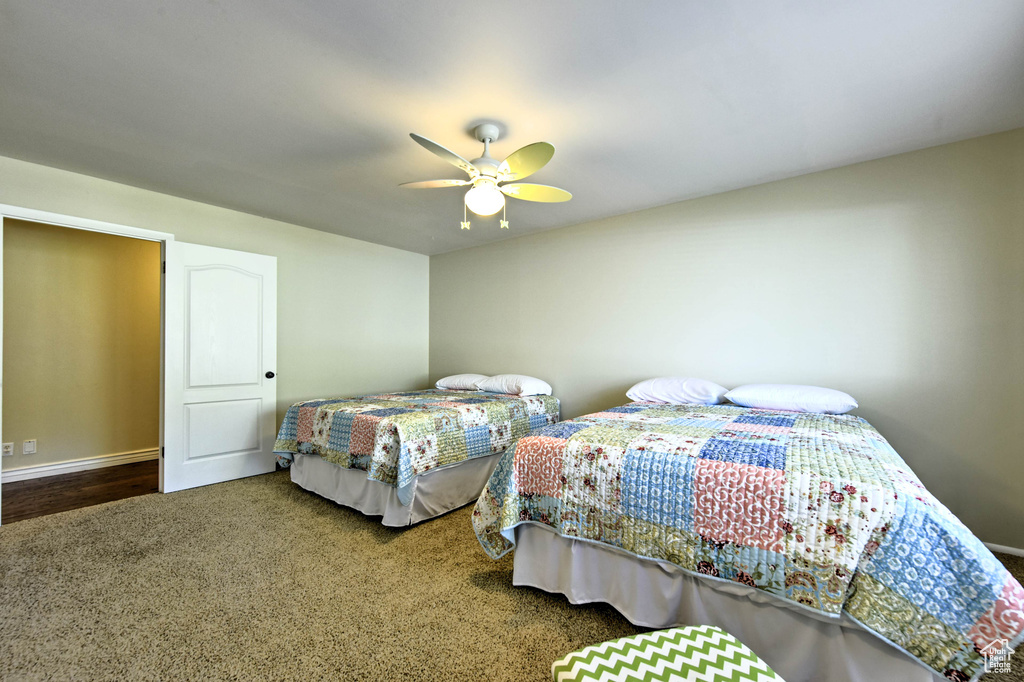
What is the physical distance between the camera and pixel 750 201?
319cm

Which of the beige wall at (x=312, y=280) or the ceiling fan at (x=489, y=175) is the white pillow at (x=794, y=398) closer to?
the ceiling fan at (x=489, y=175)

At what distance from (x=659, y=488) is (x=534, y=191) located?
172 cm

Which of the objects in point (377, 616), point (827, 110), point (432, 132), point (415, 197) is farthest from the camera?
point (415, 197)

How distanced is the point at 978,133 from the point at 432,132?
3086mm

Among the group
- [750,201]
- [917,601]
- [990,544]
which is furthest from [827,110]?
[990,544]

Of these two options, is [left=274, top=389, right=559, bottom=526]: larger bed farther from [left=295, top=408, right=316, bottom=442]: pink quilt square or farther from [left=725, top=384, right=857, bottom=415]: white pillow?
[left=725, top=384, right=857, bottom=415]: white pillow

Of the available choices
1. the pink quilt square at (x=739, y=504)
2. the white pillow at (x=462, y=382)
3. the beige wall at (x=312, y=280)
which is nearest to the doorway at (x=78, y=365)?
the beige wall at (x=312, y=280)

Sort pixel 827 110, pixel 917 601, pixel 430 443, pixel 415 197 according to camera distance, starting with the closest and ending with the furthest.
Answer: pixel 917 601
pixel 827 110
pixel 430 443
pixel 415 197

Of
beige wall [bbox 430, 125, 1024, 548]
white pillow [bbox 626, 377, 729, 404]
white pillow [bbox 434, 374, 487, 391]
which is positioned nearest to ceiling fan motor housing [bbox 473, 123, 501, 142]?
beige wall [bbox 430, 125, 1024, 548]

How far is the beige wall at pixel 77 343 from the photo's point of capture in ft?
12.0

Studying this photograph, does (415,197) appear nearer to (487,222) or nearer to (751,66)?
(487,222)

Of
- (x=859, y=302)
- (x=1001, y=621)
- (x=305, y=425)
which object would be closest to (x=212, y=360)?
(x=305, y=425)

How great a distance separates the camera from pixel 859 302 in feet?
9.09

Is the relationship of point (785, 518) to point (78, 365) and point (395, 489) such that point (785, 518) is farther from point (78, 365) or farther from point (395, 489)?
point (78, 365)
